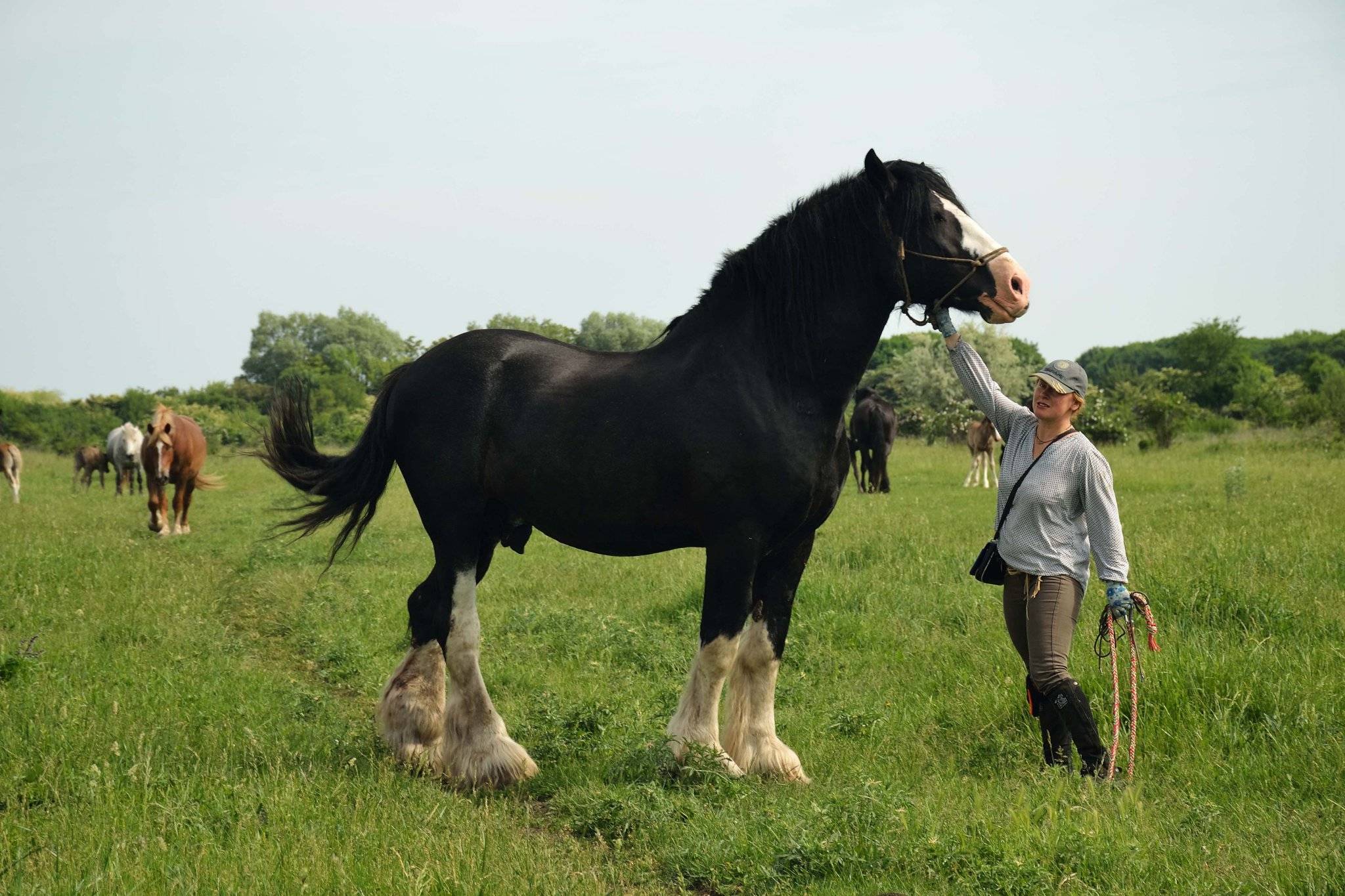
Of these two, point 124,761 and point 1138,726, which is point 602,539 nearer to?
point 124,761

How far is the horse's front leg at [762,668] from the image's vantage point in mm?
4852

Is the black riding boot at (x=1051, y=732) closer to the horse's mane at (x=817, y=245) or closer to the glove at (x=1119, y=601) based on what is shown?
the glove at (x=1119, y=601)

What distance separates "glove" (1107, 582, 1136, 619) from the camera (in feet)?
14.3

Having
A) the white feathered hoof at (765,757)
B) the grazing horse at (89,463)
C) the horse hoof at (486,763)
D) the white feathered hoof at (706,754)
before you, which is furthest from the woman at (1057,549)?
the grazing horse at (89,463)

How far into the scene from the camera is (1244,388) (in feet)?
139

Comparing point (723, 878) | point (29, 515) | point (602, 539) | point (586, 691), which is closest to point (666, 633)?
point (586, 691)

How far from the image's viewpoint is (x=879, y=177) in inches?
179

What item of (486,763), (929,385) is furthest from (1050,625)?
(929,385)

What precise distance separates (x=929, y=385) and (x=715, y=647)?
4917 cm

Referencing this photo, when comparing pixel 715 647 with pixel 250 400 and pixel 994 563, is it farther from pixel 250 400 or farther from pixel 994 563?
pixel 250 400

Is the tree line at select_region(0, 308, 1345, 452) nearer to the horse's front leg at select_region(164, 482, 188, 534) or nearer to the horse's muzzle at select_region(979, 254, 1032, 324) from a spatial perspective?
the horse's front leg at select_region(164, 482, 188, 534)

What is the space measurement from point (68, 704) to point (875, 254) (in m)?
4.72

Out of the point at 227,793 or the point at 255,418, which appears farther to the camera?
the point at 255,418

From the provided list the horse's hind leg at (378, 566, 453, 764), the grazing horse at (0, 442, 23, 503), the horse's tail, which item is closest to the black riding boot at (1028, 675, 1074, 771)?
the horse's hind leg at (378, 566, 453, 764)
